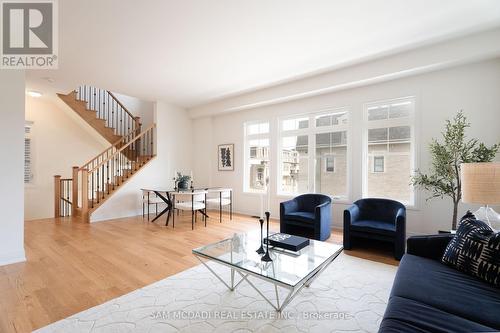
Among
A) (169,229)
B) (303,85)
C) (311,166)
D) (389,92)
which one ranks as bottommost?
(169,229)

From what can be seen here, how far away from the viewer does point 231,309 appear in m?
1.99

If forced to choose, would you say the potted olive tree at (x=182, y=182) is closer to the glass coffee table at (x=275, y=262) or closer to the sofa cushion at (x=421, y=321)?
the glass coffee table at (x=275, y=262)

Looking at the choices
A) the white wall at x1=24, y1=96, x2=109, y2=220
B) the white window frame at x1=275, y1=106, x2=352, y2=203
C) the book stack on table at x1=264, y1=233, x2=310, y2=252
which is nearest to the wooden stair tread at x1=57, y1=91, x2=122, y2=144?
the white wall at x1=24, y1=96, x2=109, y2=220

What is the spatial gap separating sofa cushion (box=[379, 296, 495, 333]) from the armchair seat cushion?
2403 mm

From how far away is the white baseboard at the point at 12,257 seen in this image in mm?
2896

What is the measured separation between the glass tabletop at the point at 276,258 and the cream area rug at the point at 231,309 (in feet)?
1.29

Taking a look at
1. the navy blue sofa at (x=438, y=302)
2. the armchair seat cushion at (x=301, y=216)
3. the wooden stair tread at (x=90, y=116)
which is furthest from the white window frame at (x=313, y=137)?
the wooden stair tread at (x=90, y=116)

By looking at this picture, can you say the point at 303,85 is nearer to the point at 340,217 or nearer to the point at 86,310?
the point at 340,217

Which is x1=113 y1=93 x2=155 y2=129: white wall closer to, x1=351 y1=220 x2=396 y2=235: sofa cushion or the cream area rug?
the cream area rug

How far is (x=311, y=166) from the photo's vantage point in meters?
5.09

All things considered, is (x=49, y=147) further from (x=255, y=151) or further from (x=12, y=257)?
(x=255, y=151)

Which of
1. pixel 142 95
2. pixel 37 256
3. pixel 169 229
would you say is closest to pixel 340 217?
pixel 169 229

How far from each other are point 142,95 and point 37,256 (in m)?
4.01

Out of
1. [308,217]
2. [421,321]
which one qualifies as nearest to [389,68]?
[308,217]
